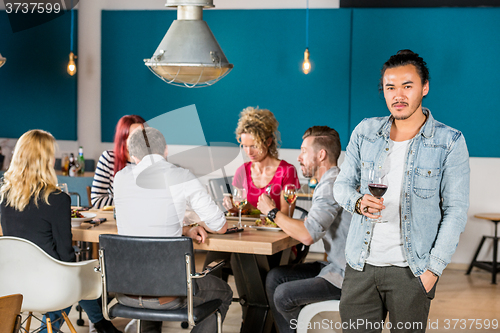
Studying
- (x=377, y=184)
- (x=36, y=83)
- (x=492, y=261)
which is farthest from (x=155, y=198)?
(x=36, y=83)

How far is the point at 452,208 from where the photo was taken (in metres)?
1.95

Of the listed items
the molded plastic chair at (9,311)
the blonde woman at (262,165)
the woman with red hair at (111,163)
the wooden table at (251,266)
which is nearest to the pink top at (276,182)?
the blonde woman at (262,165)

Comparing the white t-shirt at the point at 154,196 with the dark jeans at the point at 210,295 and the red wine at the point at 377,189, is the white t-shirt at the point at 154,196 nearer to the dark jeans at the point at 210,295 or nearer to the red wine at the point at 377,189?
the dark jeans at the point at 210,295

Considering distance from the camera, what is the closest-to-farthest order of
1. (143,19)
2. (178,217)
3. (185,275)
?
1. (185,275)
2. (178,217)
3. (143,19)

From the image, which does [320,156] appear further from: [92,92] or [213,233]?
[92,92]

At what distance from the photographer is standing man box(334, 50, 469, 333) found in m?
1.96

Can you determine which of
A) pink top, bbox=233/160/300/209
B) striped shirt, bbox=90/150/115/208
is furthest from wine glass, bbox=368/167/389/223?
striped shirt, bbox=90/150/115/208

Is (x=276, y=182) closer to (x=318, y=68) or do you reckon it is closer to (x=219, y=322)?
(x=219, y=322)

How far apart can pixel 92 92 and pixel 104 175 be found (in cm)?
297

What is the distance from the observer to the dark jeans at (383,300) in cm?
200

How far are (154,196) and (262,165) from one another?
1.50 m

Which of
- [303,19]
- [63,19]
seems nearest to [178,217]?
[303,19]

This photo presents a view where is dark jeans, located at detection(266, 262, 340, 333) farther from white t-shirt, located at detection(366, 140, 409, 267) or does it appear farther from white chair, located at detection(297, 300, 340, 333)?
white t-shirt, located at detection(366, 140, 409, 267)

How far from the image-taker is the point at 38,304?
2.66 metres
